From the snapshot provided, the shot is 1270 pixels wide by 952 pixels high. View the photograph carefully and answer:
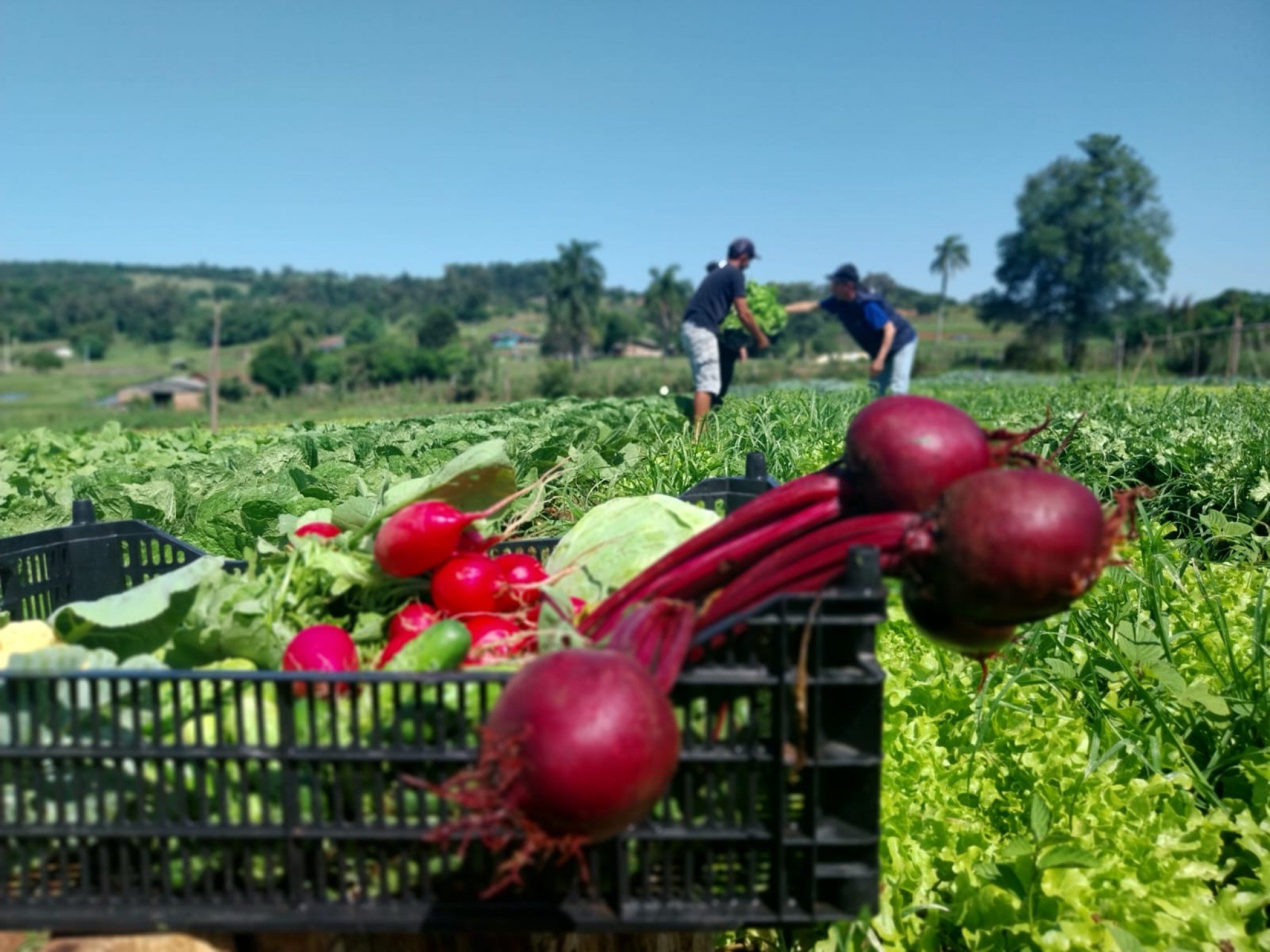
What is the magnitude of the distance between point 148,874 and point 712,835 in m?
0.82

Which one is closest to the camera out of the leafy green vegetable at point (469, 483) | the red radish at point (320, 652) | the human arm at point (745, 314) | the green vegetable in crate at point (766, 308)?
the red radish at point (320, 652)

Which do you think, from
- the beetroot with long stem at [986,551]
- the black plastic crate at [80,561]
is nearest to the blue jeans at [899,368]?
the black plastic crate at [80,561]

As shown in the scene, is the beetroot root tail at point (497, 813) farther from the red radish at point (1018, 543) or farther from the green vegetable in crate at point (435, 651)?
the red radish at point (1018, 543)

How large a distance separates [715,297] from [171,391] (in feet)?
232

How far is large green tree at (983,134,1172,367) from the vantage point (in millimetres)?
67562

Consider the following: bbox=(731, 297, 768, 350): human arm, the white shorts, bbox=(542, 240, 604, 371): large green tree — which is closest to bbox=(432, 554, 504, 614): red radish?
the white shorts

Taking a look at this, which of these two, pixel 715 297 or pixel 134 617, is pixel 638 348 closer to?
pixel 715 297

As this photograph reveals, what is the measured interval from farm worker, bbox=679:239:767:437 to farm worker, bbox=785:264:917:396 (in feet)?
3.15

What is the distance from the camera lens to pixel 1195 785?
7.48 feet

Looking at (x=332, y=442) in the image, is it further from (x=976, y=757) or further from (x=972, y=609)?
(x=972, y=609)

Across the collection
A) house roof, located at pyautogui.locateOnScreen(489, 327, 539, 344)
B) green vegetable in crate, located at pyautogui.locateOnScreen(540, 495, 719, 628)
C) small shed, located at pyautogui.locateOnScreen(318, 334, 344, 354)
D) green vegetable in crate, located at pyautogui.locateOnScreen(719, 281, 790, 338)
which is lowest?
green vegetable in crate, located at pyautogui.locateOnScreen(540, 495, 719, 628)

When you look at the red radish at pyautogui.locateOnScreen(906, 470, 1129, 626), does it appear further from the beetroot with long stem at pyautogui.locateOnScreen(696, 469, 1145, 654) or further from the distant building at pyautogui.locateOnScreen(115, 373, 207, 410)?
the distant building at pyautogui.locateOnScreen(115, 373, 207, 410)

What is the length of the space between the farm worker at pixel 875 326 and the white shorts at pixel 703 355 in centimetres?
150

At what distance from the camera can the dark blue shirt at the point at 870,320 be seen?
10.5 meters
